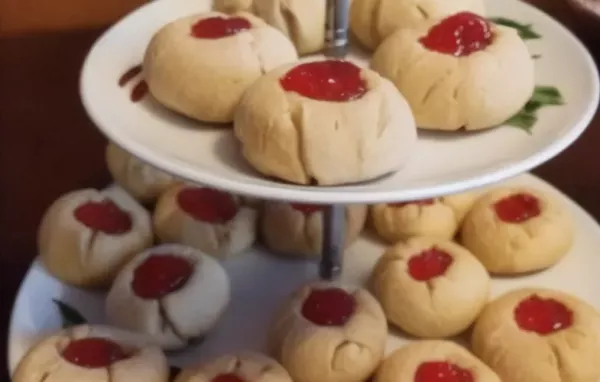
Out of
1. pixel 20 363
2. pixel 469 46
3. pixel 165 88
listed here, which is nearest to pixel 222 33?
pixel 165 88

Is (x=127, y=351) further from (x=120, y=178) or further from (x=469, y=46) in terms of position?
(x=469, y=46)

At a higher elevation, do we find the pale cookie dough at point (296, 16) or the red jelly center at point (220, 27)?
the red jelly center at point (220, 27)

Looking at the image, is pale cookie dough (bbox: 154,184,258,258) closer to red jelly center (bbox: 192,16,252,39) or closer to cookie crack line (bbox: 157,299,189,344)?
cookie crack line (bbox: 157,299,189,344)

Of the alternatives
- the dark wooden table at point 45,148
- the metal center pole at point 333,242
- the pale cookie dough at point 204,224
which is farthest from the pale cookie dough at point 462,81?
the dark wooden table at point 45,148

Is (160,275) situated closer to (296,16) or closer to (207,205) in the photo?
(207,205)

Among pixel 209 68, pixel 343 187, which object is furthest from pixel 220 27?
pixel 343 187

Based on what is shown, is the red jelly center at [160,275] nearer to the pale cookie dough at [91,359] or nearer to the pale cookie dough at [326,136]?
the pale cookie dough at [91,359]

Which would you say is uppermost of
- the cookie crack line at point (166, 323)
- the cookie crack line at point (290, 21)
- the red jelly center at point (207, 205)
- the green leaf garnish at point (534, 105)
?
the cookie crack line at point (290, 21)
